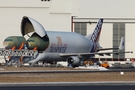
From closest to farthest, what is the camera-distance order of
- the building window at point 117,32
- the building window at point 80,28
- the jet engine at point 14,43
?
the jet engine at point 14,43, the building window at point 117,32, the building window at point 80,28

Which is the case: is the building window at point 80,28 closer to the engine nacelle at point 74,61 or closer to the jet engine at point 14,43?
the engine nacelle at point 74,61

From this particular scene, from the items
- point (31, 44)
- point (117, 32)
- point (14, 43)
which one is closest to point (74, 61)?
point (31, 44)

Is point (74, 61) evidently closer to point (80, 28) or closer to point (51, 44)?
point (51, 44)

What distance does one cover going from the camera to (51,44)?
8000 centimetres

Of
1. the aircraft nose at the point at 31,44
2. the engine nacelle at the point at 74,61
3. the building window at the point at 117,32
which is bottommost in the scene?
the engine nacelle at the point at 74,61

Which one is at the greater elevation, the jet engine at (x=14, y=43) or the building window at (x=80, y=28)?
the building window at (x=80, y=28)

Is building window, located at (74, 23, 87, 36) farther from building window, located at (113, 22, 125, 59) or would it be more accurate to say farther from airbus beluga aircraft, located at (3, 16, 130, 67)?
airbus beluga aircraft, located at (3, 16, 130, 67)

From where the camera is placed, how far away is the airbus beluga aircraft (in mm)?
78938

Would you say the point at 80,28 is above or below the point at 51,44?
above

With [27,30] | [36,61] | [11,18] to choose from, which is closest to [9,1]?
[11,18]

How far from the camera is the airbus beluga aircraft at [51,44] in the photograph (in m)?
78.9

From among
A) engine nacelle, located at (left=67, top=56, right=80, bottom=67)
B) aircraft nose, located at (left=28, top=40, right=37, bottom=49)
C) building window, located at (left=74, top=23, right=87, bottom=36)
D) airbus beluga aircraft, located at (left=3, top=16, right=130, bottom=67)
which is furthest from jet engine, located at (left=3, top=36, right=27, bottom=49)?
building window, located at (left=74, top=23, right=87, bottom=36)

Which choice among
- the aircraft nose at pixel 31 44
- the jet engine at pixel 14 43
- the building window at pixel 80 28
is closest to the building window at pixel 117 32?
the building window at pixel 80 28

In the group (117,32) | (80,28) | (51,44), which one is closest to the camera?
(51,44)
